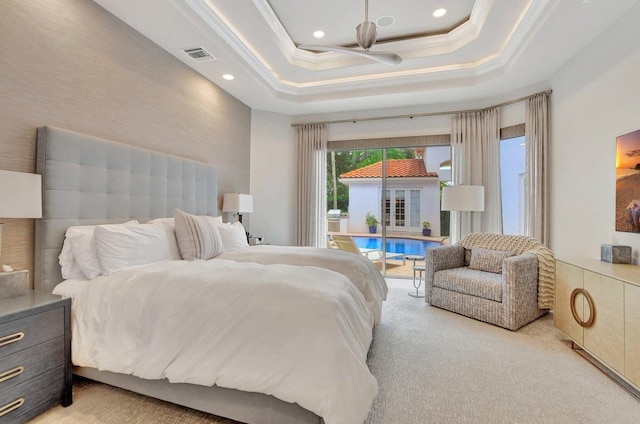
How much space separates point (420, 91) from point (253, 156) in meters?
2.75

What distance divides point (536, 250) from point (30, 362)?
4244 millimetres

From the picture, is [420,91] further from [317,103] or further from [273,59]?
[273,59]

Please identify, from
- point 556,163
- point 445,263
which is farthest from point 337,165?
point 556,163

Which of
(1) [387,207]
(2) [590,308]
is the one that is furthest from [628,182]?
(1) [387,207]

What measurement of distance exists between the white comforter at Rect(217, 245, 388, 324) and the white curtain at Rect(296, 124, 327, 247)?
2254 millimetres

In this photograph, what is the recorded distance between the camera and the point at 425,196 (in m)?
5.29

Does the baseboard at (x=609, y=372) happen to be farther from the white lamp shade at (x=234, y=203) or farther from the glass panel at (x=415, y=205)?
the white lamp shade at (x=234, y=203)

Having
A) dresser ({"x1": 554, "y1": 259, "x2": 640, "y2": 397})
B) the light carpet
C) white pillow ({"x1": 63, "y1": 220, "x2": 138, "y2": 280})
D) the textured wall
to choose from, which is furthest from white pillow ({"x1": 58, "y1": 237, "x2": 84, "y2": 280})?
dresser ({"x1": 554, "y1": 259, "x2": 640, "y2": 397})

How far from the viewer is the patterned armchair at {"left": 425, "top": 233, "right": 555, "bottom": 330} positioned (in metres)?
2.92

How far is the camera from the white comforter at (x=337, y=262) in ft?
8.32

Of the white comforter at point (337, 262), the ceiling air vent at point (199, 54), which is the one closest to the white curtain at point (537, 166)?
the white comforter at point (337, 262)

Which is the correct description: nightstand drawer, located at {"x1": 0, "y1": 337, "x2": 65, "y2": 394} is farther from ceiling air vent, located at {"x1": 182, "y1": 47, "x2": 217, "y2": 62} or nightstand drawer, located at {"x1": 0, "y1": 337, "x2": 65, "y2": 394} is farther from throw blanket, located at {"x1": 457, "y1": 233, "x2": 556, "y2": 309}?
throw blanket, located at {"x1": 457, "y1": 233, "x2": 556, "y2": 309}

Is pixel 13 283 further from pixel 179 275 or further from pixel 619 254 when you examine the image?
pixel 619 254

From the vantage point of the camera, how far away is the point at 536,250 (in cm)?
329
